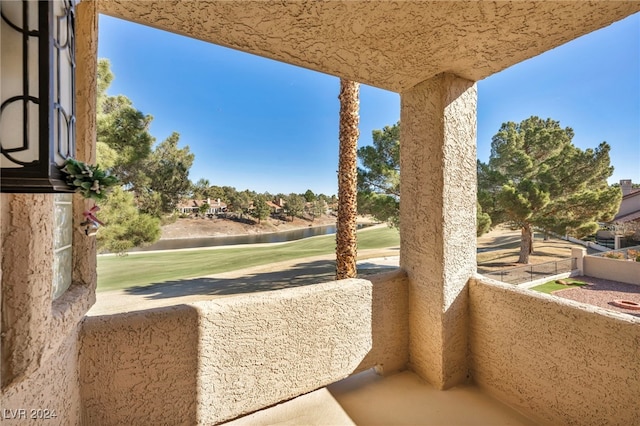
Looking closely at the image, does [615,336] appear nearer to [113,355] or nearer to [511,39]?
[511,39]

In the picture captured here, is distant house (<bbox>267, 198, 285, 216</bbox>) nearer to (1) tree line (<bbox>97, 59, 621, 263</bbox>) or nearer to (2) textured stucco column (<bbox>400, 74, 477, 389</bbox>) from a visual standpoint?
(1) tree line (<bbox>97, 59, 621, 263</bbox>)

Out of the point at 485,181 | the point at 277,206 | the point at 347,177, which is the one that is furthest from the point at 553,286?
the point at 277,206

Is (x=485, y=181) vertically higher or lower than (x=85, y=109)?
higher

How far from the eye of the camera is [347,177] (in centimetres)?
541

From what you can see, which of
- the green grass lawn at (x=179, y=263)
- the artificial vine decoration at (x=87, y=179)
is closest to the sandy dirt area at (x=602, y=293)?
the green grass lawn at (x=179, y=263)

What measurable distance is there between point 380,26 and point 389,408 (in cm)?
292

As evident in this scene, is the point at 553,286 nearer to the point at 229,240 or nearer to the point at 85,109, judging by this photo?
the point at 85,109

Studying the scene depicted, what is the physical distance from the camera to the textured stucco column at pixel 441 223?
7.50 feet

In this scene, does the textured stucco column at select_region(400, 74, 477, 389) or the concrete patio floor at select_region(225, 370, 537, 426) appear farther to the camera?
the textured stucco column at select_region(400, 74, 477, 389)

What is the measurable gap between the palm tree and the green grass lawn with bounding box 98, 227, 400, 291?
29.0ft

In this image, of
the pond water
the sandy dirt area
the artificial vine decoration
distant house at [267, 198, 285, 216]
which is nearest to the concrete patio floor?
the artificial vine decoration

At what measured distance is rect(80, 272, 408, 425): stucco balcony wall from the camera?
1600 millimetres

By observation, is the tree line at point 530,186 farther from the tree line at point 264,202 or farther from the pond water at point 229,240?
the pond water at point 229,240

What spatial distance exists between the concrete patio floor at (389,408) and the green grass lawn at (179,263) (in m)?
11.9
